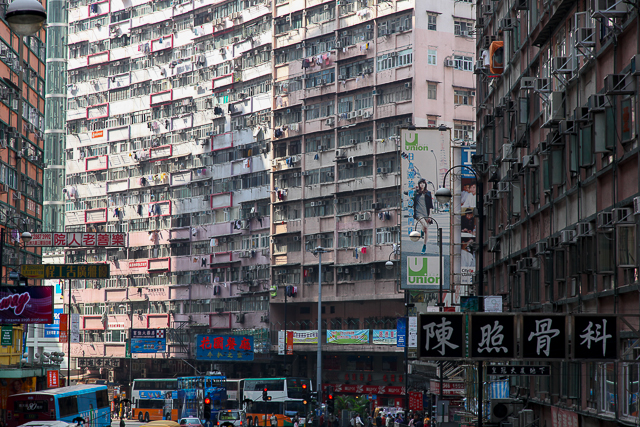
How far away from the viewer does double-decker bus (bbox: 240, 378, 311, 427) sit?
192 feet

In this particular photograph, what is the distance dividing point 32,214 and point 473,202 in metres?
26.5

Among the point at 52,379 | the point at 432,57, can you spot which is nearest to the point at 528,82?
the point at 52,379

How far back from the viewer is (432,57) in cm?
7125

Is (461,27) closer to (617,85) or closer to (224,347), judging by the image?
(224,347)

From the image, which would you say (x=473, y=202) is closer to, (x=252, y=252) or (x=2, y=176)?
(x=2, y=176)

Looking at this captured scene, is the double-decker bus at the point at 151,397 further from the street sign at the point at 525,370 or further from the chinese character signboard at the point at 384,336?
the street sign at the point at 525,370

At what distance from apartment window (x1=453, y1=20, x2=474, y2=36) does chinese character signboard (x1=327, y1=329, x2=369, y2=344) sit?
75.9 feet

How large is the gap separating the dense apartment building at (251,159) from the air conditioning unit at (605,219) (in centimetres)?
4040

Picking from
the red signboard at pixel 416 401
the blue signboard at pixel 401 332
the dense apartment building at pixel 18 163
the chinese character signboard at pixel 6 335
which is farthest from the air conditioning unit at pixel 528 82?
the chinese character signboard at pixel 6 335

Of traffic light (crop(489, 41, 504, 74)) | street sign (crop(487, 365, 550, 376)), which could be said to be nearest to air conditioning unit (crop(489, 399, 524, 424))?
street sign (crop(487, 365, 550, 376))

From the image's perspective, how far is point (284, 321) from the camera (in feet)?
259

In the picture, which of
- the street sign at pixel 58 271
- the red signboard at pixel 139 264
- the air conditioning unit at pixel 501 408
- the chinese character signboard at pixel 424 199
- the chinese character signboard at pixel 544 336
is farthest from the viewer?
the red signboard at pixel 139 264

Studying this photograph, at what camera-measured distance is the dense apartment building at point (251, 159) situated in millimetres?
71688

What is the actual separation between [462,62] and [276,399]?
95.5 ft
